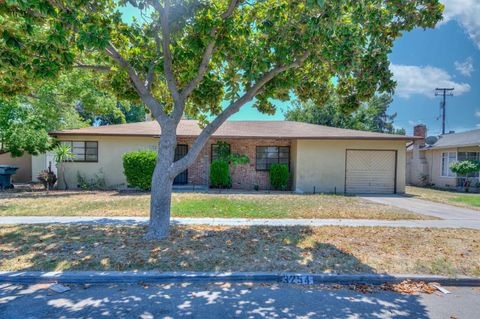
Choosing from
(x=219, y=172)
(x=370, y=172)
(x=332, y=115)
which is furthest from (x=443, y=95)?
(x=219, y=172)

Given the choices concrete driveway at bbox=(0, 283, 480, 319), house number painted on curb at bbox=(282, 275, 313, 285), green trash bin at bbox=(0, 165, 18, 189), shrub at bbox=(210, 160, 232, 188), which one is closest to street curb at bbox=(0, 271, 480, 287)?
house number painted on curb at bbox=(282, 275, 313, 285)

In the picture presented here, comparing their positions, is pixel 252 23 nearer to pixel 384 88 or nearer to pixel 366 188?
pixel 384 88

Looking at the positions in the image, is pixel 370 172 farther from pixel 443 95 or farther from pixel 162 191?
pixel 443 95

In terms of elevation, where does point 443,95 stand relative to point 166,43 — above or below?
above

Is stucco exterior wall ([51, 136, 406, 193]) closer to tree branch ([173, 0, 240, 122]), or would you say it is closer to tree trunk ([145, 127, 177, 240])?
tree branch ([173, 0, 240, 122])

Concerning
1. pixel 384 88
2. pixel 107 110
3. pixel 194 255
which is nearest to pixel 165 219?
pixel 194 255

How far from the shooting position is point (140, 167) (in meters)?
12.7

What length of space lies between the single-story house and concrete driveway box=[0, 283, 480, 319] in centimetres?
1488

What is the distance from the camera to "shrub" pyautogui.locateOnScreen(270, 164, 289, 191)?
47.1 ft

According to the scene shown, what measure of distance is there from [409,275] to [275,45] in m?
5.04

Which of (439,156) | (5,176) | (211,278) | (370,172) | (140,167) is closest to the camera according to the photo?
(211,278)

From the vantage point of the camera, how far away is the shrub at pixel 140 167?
41.5 ft

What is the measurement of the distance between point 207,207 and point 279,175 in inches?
234

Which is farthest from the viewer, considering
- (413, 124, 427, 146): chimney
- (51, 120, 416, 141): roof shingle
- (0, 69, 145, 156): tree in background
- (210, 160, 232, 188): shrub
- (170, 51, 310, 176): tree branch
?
(413, 124, 427, 146): chimney
